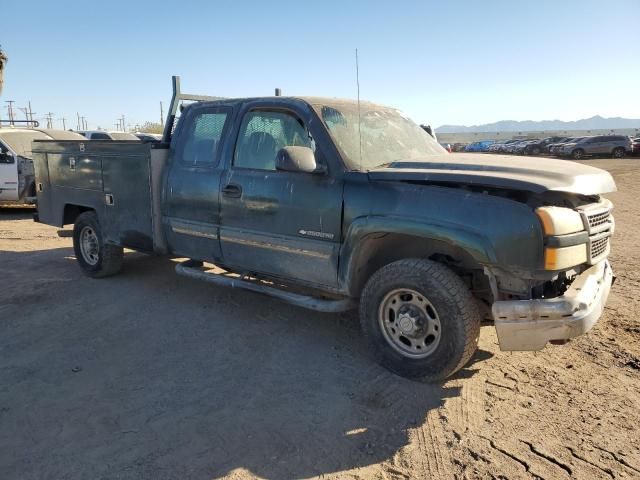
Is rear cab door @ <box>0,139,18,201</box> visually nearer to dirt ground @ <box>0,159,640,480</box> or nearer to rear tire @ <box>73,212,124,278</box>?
rear tire @ <box>73,212,124,278</box>

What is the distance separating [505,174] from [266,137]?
204 centimetres

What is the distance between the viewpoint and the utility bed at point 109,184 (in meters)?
5.26

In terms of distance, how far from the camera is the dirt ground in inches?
110

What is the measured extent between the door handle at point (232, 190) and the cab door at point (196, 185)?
109 mm

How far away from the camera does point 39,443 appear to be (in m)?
2.97

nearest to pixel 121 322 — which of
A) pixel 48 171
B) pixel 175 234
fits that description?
pixel 175 234

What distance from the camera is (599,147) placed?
35375mm

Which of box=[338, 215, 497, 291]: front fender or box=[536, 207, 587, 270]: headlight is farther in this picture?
box=[338, 215, 497, 291]: front fender

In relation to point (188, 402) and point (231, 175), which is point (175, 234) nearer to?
point (231, 175)

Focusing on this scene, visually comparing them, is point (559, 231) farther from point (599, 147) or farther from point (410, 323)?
point (599, 147)

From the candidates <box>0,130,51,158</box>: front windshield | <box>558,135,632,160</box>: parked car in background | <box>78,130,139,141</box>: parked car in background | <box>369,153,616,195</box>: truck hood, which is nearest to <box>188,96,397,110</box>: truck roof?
<box>369,153,616,195</box>: truck hood

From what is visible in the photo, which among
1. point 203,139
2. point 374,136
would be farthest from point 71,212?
point 374,136

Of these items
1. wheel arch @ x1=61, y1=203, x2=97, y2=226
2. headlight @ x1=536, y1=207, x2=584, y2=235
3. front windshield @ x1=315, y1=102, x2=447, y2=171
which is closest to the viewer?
headlight @ x1=536, y1=207, x2=584, y2=235

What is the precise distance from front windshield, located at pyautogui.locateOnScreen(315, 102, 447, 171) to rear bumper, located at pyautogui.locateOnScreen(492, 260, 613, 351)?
1.48 meters
